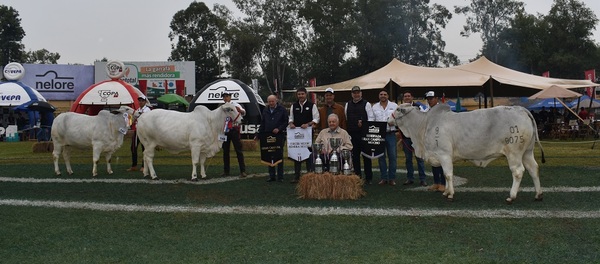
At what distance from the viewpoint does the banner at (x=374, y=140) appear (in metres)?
10.6

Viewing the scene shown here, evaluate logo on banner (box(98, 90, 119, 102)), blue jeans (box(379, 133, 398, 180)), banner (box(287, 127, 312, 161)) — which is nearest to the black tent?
logo on banner (box(98, 90, 119, 102))

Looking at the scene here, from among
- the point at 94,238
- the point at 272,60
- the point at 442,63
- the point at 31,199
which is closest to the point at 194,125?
the point at 31,199

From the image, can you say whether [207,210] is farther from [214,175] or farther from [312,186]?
[214,175]

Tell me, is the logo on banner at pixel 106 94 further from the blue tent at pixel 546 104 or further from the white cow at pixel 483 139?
the blue tent at pixel 546 104

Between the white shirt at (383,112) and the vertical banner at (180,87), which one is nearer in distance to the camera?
the white shirt at (383,112)

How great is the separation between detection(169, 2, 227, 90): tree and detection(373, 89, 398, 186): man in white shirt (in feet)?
180

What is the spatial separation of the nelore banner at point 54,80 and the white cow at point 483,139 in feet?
142

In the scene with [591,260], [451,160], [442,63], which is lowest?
[591,260]

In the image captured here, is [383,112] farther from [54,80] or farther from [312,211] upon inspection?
[54,80]

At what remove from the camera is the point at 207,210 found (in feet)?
27.5

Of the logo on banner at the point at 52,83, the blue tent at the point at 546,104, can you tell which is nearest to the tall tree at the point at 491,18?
the blue tent at the point at 546,104

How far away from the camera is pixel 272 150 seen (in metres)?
11.5

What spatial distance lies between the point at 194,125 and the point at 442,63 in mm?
50038

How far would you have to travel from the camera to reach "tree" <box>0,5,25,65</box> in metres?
76.6
